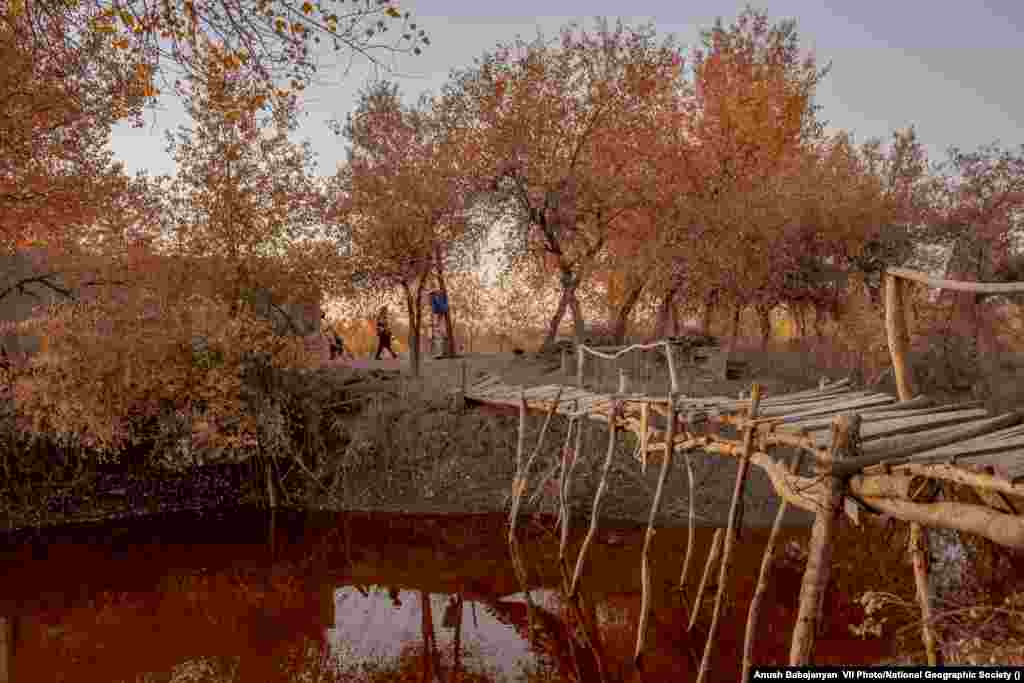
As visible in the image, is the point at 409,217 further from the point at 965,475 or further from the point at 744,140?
the point at 965,475

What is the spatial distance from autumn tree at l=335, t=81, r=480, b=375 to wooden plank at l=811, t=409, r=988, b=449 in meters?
15.0

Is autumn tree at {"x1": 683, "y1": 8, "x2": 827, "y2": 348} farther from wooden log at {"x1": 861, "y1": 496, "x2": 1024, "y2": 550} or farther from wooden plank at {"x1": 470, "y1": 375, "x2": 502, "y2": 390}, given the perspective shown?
wooden log at {"x1": 861, "y1": 496, "x2": 1024, "y2": 550}

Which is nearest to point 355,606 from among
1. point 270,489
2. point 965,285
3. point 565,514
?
point 565,514

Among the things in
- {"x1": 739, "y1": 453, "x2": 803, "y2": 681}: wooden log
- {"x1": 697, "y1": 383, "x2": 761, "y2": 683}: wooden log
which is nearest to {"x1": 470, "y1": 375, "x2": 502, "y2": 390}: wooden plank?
{"x1": 697, "y1": 383, "x2": 761, "y2": 683}: wooden log

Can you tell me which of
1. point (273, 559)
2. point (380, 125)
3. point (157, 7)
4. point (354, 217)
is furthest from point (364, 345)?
point (157, 7)

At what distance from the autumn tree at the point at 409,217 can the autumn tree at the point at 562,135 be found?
3.72ft

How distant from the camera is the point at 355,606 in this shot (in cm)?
1087

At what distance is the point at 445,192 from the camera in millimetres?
19641

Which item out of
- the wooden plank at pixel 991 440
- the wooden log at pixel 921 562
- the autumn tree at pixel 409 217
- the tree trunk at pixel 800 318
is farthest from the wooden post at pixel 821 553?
the tree trunk at pixel 800 318

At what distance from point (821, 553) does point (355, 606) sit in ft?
26.6

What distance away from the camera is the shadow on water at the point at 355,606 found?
852cm

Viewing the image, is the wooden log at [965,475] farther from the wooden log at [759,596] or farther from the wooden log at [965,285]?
the wooden log at [759,596]

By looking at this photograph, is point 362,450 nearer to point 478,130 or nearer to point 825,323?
point 478,130

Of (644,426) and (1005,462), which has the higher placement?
(1005,462)
